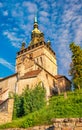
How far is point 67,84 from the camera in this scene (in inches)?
2068

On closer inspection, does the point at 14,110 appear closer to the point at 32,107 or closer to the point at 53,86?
the point at 32,107

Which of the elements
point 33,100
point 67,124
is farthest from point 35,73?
point 67,124

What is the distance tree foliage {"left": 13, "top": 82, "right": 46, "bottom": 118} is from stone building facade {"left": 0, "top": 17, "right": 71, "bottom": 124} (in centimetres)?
748

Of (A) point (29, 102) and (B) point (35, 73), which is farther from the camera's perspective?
(B) point (35, 73)

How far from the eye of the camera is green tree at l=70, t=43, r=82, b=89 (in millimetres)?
36625

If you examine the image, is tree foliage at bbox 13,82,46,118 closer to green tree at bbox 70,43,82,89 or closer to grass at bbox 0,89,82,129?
grass at bbox 0,89,82,129

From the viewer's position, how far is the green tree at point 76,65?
1442 inches

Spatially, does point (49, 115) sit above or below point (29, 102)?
below

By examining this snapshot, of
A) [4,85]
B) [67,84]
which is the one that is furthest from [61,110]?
[67,84]

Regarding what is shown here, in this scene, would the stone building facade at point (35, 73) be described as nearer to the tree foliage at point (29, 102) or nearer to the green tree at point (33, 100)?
the tree foliage at point (29, 102)

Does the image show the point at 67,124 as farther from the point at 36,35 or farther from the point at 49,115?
the point at 36,35

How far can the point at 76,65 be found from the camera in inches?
1497

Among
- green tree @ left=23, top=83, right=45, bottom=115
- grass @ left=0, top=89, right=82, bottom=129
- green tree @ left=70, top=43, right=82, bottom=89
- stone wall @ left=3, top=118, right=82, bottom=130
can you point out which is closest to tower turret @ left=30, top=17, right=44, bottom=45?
green tree @ left=70, top=43, right=82, bottom=89

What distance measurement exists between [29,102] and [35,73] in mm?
16269
